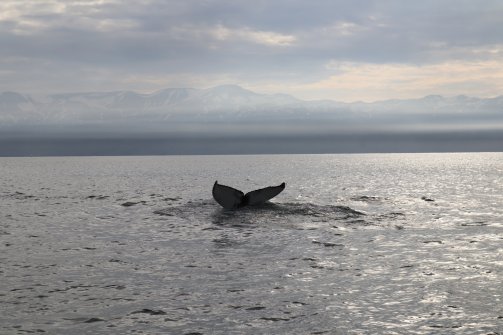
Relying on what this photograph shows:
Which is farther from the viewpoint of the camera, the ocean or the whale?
the whale

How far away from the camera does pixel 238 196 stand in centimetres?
3884

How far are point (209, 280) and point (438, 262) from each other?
10.4 metres

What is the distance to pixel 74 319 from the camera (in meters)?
14.4

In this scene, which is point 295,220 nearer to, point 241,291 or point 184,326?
point 241,291

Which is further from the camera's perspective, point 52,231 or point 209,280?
point 52,231

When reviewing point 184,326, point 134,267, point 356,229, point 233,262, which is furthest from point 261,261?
point 356,229

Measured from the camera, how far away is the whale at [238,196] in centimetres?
3888

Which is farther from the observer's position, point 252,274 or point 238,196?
point 238,196

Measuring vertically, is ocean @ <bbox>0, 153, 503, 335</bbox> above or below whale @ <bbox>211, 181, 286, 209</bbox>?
below

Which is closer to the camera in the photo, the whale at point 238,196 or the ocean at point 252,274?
the ocean at point 252,274

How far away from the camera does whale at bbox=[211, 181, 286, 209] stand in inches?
1531

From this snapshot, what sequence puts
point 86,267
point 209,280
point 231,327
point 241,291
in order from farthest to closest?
point 86,267 < point 209,280 < point 241,291 < point 231,327

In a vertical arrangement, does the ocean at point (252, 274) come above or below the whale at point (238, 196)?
below

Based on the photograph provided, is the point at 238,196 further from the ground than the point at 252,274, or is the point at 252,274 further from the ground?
the point at 238,196
